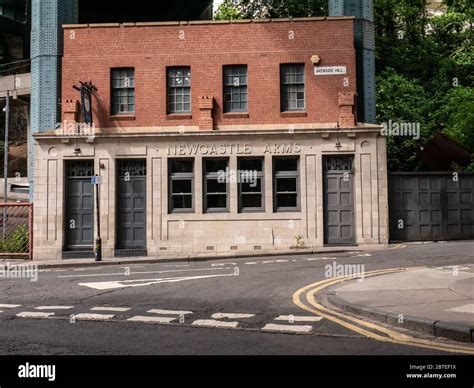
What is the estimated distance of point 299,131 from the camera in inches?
826

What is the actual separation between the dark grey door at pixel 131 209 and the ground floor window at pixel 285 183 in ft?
17.9

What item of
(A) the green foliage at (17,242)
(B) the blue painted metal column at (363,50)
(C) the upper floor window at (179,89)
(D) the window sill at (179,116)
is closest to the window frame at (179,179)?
(D) the window sill at (179,116)

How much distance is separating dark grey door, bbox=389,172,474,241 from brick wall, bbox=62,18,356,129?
4.21 meters

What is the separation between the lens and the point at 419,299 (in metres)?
8.84

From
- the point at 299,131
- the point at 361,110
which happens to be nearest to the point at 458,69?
the point at 361,110

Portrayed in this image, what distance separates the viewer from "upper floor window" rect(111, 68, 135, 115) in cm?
2228

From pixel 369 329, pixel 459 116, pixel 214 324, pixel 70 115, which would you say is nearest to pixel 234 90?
pixel 70 115

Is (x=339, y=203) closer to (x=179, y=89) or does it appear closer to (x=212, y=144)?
(x=212, y=144)

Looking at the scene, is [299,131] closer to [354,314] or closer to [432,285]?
[432,285]

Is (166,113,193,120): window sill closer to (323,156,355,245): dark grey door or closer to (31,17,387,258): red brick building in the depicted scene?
(31,17,387,258): red brick building

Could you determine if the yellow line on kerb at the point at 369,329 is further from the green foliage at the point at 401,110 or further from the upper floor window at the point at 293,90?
the green foliage at the point at 401,110

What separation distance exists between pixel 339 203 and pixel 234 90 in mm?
6414

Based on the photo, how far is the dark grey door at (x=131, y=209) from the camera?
2158 cm

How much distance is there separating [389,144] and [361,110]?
6.25 meters
